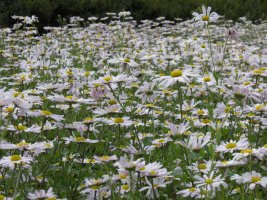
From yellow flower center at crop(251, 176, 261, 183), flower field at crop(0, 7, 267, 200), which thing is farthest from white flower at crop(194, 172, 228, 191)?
yellow flower center at crop(251, 176, 261, 183)

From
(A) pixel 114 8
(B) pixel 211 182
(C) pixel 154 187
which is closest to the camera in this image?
(B) pixel 211 182

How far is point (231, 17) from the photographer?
56.2 feet

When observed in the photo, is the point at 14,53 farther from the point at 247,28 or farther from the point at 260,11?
the point at 260,11

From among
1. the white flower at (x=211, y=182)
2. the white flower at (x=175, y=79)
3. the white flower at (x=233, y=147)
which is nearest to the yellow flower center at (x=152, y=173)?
the white flower at (x=211, y=182)

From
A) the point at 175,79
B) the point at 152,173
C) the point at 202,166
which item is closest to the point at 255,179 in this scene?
the point at 202,166

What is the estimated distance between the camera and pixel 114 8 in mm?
13766

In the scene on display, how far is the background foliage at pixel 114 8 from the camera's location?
11527 millimetres

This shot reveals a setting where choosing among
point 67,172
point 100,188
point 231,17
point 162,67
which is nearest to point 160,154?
point 67,172

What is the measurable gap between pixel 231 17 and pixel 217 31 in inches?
266

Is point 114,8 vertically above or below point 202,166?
above

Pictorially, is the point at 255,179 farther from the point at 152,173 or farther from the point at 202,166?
the point at 152,173

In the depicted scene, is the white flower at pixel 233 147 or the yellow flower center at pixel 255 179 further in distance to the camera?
the white flower at pixel 233 147

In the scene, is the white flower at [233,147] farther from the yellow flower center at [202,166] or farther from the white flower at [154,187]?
the white flower at [154,187]

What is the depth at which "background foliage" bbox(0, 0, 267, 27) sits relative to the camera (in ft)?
37.8
